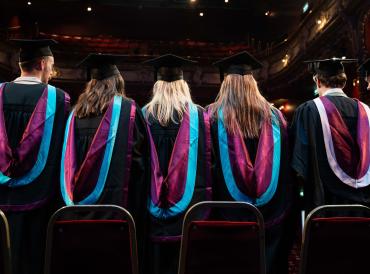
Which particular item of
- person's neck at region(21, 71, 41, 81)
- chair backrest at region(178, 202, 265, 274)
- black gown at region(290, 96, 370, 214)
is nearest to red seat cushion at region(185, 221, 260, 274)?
chair backrest at region(178, 202, 265, 274)

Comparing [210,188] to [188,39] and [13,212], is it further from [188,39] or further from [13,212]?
[188,39]

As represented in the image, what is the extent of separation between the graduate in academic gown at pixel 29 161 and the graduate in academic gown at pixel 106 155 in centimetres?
13

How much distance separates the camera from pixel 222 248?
6.55 ft

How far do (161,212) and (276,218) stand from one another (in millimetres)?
801

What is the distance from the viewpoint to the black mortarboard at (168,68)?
3.52m

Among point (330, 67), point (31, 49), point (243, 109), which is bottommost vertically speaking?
point (243, 109)

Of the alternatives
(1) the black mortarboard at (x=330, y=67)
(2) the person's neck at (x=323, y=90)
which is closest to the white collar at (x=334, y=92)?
(2) the person's neck at (x=323, y=90)

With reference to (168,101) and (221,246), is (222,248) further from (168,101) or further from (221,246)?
(168,101)

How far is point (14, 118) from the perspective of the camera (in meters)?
3.17

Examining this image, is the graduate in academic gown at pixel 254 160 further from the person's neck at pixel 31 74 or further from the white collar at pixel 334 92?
the person's neck at pixel 31 74

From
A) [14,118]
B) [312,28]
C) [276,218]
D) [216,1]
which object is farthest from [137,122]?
[216,1]

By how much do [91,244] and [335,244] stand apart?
1.12 meters

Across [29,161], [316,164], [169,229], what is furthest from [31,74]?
[316,164]

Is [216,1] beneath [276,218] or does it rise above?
above
